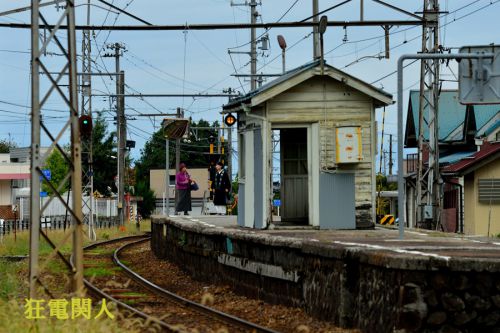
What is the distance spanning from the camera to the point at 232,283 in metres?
17.2

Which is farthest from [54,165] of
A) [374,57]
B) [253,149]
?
[253,149]

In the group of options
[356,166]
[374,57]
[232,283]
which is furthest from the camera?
[374,57]

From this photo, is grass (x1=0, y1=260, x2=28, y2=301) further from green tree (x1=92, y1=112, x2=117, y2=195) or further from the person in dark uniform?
green tree (x1=92, y1=112, x2=117, y2=195)

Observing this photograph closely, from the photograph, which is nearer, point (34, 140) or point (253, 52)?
point (34, 140)

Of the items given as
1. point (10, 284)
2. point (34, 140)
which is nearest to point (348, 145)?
point (10, 284)

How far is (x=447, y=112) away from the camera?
43.6 metres

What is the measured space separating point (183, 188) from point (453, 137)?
1660 centimetres

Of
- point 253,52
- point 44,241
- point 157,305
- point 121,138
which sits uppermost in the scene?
point 253,52

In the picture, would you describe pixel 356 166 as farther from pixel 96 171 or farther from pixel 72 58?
pixel 96 171

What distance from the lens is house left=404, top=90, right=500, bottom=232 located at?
3731 cm

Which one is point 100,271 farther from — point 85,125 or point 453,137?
point 453,137

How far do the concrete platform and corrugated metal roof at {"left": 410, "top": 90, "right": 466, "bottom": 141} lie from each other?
87.3ft

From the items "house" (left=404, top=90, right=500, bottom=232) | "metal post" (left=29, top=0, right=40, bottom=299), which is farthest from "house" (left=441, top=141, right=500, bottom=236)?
"metal post" (left=29, top=0, right=40, bottom=299)

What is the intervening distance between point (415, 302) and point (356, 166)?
8.63 metres
